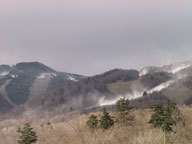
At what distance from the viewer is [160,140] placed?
9258mm

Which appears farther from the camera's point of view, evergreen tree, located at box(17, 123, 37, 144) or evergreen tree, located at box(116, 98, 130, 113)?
evergreen tree, located at box(17, 123, 37, 144)

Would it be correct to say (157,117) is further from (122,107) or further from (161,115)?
(122,107)

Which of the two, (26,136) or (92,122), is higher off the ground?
(92,122)

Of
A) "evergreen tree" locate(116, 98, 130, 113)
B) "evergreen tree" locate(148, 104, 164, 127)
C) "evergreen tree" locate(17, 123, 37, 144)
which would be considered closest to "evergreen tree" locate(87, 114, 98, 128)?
"evergreen tree" locate(116, 98, 130, 113)

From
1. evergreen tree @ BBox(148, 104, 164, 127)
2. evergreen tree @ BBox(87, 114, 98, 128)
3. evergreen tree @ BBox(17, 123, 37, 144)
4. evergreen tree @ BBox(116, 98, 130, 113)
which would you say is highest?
evergreen tree @ BBox(116, 98, 130, 113)

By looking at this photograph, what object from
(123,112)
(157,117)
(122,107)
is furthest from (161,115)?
(122,107)

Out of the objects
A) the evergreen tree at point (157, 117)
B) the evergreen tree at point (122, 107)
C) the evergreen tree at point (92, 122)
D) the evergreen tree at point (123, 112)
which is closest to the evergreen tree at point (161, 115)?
the evergreen tree at point (157, 117)

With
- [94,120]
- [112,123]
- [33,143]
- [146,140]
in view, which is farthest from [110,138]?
[33,143]

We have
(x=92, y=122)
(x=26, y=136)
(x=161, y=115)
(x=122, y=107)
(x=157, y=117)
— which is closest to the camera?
(x=157, y=117)

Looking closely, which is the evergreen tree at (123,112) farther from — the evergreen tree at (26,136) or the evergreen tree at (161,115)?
the evergreen tree at (26,136)

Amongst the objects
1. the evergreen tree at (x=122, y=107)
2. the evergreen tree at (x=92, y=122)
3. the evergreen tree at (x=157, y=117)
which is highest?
the evergreen tree at (x=122, y=107)

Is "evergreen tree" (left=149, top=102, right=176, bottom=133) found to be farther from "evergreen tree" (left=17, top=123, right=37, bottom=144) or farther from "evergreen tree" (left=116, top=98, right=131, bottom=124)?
Result: "evergreen tree" (left=17, top=123, right=37, bottom=144)

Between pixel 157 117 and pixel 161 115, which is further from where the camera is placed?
pixel 161 115

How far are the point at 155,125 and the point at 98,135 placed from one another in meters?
7.29
